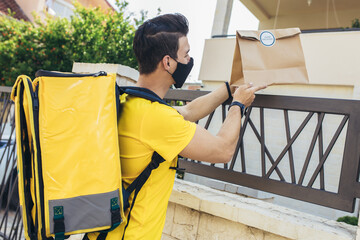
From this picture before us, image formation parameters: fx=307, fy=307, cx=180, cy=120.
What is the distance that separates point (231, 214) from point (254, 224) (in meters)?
0.16

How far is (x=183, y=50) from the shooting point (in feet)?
4.98

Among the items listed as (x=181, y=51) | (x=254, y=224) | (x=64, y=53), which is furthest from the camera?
(x=64, y=53)

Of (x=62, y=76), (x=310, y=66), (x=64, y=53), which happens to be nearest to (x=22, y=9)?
(x=64, y=53)

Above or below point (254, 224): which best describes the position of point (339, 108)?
above

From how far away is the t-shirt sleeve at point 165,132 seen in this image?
1.28 meters

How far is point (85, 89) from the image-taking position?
131cm

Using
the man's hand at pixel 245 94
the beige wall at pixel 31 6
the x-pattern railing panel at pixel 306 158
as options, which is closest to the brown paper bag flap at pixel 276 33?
the man's hand at pixel 245 94

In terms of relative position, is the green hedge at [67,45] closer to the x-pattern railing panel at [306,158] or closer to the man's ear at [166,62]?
the x-pattern railing panel at [306,158]

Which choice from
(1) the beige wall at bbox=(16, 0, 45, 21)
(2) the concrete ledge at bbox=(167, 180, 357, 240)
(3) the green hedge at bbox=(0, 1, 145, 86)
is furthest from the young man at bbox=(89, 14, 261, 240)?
(1) the beige wall at bbox=(16, 0, 45, 21)

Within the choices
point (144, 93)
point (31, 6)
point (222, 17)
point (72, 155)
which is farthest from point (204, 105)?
point (31, 6)

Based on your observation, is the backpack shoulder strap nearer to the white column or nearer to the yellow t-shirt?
the yellow t-shirt

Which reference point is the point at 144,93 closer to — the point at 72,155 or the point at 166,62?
the point at 166,62

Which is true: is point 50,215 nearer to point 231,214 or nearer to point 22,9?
point 231,214

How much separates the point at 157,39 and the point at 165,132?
18.3 inches
